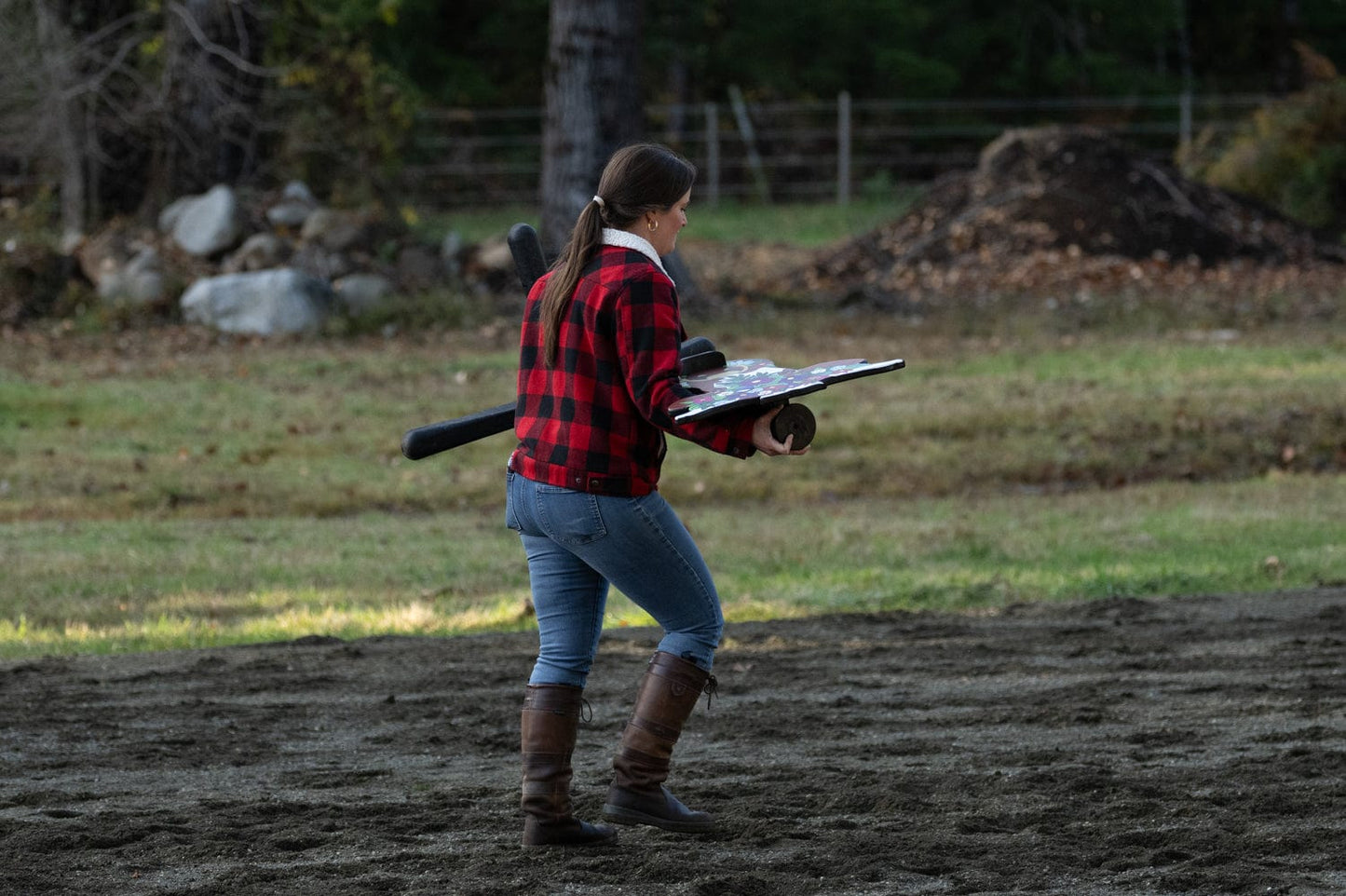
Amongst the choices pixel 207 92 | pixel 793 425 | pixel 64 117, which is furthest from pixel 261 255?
pixel 793 425

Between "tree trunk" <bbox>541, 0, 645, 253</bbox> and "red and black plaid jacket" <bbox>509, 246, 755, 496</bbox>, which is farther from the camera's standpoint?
"tree trunk" <bbox>541, 0, 645, 253</bbox>

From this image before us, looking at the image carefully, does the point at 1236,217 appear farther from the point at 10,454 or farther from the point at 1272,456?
the point at 10,454

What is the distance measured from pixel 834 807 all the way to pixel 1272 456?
840cm

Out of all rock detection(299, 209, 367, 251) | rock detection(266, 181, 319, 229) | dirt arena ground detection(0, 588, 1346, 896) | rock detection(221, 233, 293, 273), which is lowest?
dirt arena ground detection(0, 588, 1346, 896)

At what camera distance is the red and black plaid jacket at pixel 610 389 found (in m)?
4.20

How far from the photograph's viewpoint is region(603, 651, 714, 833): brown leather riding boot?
4.54 meters

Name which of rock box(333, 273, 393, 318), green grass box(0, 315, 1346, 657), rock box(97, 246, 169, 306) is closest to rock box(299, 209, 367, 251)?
rock box(333, 273, 393, 318)

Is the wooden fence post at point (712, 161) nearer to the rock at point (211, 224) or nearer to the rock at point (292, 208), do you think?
the rock at point (292, 208)

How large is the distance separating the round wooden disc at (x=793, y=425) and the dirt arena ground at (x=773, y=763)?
1.05 metres

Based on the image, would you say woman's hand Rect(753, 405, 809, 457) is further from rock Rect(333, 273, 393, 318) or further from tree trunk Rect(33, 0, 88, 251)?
tree trunk Rect(33, 0, 88, 251)

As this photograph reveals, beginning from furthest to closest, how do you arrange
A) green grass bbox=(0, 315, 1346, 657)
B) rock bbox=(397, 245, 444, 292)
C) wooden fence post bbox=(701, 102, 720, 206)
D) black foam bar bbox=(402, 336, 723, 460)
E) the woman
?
wooden fence post bbox=(701, 102, 720, 206) → rock bbox=(397, 245, 444, 292) → green grass bbox=(0, 315, 1346, 657) → black foam bar bbox=(402, 336, 723, 460) → the woman

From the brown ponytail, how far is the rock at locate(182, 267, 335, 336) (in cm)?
1354

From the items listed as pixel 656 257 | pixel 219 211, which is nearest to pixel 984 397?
pixel 219 211

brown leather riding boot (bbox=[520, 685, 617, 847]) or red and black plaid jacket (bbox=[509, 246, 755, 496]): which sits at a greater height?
red and black plaid jacket (bbox=[509, 246, 755, 496])
